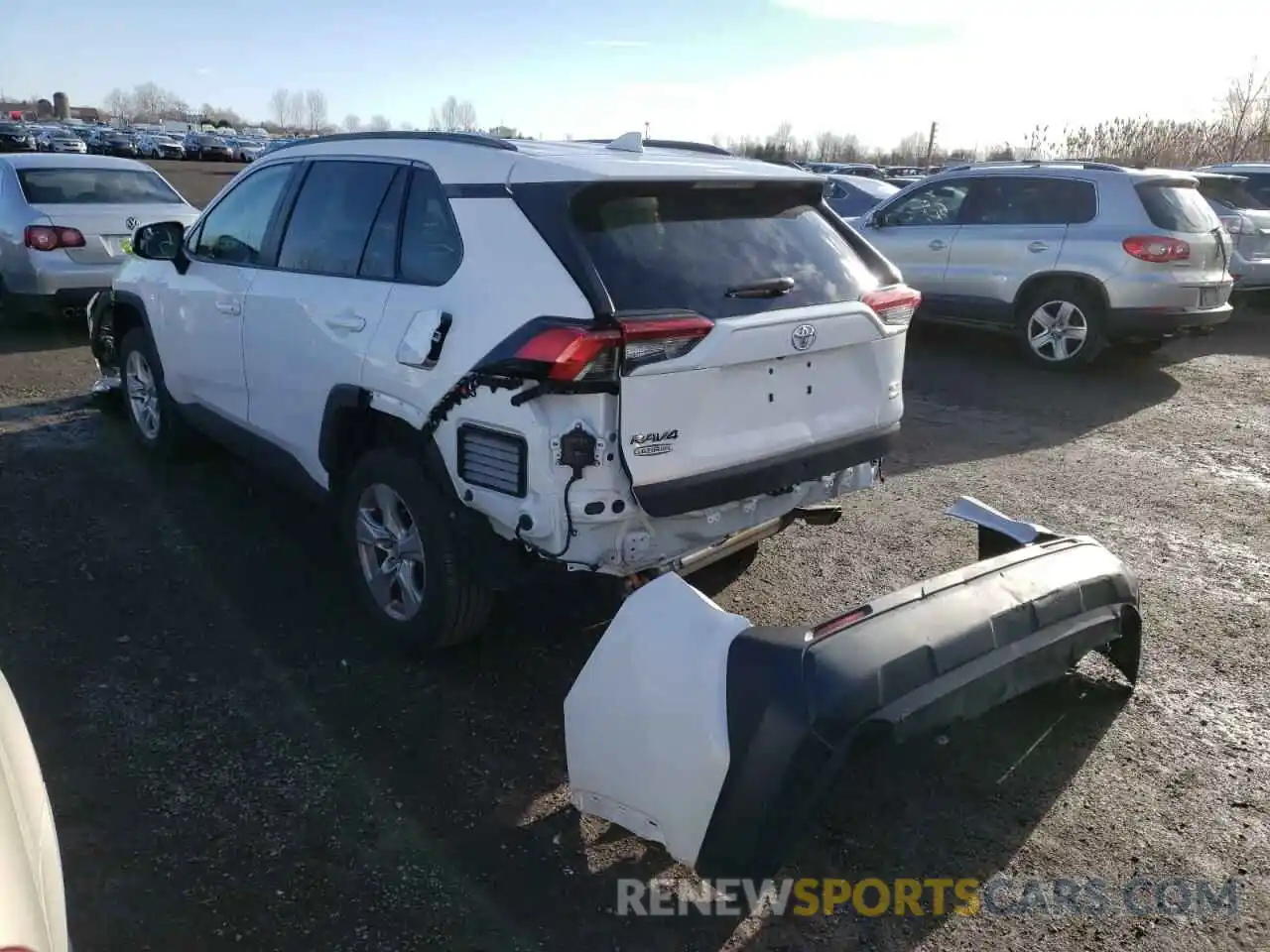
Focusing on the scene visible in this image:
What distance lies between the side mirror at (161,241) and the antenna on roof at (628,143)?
8.69 feet

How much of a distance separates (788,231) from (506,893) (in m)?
2.48

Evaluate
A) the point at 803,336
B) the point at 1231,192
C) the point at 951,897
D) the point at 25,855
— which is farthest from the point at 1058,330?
the point at 25,855

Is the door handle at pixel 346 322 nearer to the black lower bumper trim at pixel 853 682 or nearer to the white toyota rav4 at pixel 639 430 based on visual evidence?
the white toyota rav4 at pixel 639 430

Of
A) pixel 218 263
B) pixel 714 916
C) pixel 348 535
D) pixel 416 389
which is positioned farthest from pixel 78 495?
pixel 714 916

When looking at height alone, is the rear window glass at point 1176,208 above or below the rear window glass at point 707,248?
above

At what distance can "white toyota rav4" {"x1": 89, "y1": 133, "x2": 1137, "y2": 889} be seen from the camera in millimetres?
2678

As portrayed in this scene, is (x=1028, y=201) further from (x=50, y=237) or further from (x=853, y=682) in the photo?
(x=50, y=237)

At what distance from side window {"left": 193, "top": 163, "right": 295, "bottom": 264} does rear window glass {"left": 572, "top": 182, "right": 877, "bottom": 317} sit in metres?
2.11

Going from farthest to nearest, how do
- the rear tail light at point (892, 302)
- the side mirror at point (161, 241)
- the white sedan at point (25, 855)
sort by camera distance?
the side mirror at point (161, 241)
the rear tail light at point (892, 302)
the white sedan at point (25, 855)

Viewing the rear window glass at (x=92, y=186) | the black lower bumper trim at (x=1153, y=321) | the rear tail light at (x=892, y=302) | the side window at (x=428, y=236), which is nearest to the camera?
the side window at (x=428, y=236)

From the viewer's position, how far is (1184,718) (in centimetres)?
368

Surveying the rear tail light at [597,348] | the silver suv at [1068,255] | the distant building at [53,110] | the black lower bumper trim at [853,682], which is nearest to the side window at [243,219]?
the rear tail light at [597,348]

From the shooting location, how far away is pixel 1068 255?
930 cm

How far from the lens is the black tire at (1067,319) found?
9305mm
